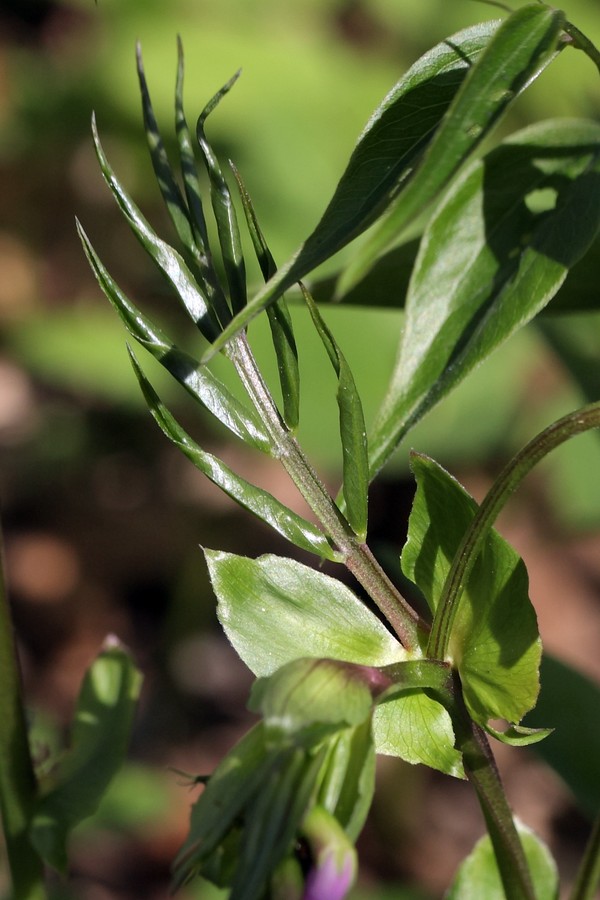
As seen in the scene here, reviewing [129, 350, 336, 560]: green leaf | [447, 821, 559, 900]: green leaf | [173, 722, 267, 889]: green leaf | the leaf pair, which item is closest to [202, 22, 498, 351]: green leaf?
the leaf pair

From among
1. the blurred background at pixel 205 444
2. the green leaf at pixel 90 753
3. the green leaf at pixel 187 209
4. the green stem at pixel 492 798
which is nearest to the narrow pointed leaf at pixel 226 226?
the green leaf at pixel 187 209

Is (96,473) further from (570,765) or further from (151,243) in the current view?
(151,243)

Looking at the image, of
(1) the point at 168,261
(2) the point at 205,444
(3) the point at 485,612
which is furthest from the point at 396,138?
(2) the point at 205,444

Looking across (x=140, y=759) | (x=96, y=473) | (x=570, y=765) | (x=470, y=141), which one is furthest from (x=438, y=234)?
(x=96, y=473)

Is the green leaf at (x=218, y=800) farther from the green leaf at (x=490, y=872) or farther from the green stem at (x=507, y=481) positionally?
the green leaf at (x=490, y=872)

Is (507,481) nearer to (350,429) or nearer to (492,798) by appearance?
(350,429)

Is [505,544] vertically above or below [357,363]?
above
